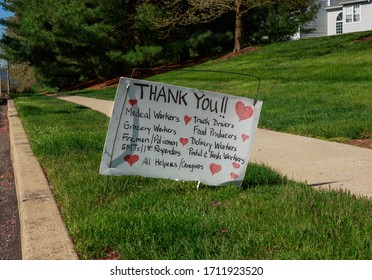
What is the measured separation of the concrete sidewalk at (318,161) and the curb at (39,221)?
93.1 inches

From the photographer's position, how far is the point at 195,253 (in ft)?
11.5

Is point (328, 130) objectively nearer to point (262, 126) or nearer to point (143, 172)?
point (262, 126)

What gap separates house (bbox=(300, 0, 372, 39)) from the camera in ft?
148

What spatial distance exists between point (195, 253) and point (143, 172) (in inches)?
55.3

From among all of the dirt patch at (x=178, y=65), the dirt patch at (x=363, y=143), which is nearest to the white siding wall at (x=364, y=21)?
the dirt patch at (x=178, y=65)

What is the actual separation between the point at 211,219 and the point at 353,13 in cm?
4510

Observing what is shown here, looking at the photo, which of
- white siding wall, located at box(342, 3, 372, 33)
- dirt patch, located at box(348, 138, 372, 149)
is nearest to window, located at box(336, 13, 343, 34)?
white siding wall, located at box(342, 3, 372, 33)

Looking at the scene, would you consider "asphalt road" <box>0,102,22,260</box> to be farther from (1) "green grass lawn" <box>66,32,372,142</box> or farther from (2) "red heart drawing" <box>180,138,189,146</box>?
(1) "green grass lawn" <box>66,32,372,142</box>

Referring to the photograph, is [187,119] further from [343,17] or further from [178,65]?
[343,17]

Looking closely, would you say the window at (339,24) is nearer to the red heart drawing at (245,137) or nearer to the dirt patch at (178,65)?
the dirt patch at (178,65)

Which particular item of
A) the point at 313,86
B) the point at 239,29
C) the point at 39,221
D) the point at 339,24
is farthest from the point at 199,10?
the point at 39,221

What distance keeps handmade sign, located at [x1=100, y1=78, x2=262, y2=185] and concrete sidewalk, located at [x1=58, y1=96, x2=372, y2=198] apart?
3.08 feet

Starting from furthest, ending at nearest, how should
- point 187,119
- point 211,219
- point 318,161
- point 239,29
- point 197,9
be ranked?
point 239,29 < point 197,9 < point 318,161 < point 187,119 < point 211,219

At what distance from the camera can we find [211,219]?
412cm
